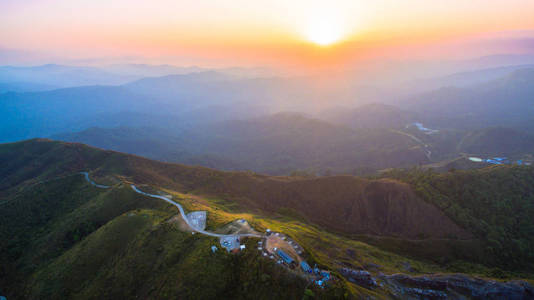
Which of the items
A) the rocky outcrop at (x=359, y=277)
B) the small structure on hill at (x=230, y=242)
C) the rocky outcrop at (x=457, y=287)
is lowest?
the rocky outcrop at (x=457, y=287)

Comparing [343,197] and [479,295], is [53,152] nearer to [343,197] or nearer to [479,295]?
[343,197]

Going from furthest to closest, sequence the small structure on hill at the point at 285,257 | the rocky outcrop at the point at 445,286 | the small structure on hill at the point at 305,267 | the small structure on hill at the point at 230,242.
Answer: the rocky outcrop at the point at 445,286 → the small structure on hill at the point at 230,242 → the small structure on hill at the point at 285,257 → the small structure on hill at the point at 305,267

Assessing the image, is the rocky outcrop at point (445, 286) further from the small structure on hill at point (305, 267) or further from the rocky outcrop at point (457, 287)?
the small structure on hill at point (305, 267)

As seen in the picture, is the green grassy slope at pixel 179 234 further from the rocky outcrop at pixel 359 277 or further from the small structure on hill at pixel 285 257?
the rocky outcrop at pixel 359 277

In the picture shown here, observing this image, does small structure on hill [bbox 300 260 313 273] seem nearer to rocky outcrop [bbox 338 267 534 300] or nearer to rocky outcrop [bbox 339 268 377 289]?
rocky outcrop [bbox 339 268 377 289]

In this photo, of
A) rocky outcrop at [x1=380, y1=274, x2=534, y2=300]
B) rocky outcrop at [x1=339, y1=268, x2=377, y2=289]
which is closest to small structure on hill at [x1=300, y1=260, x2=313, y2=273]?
rocky outcrop at [x1=339, y1=268, x2=377, y2=289]

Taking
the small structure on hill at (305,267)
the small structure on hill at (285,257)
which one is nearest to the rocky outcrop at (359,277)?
the small structure on hill at (305,267)

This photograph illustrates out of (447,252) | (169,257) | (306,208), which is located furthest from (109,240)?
(447,252)

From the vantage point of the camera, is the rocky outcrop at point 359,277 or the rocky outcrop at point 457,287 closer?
the rocky outcrop at point 359,277

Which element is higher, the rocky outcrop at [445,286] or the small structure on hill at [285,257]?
the small structure on hill at [285,257]

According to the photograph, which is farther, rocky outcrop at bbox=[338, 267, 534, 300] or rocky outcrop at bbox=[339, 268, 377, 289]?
rocky outcrop at bbox=[338, 267, 534, 300]

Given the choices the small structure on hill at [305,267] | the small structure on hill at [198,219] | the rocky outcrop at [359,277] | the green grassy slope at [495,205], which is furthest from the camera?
the green grassy slope at [495,205]
